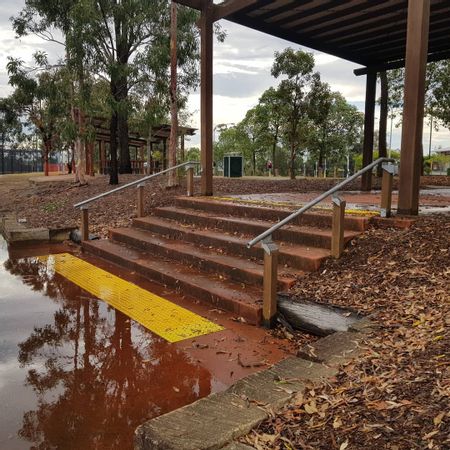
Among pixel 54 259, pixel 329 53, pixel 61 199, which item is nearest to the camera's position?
pixel 54 259

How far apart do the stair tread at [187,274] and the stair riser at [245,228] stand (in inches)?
35.4

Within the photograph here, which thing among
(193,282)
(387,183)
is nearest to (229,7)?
(387,183)

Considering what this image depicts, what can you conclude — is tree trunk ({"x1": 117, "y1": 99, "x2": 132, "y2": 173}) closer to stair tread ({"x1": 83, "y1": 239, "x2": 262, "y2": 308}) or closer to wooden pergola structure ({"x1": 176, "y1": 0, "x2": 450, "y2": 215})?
wooden pergola structure ({"x1": 176, "y1": 0, "x2": 450, "y2": 215})

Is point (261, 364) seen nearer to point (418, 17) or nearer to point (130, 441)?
point (130, 441)

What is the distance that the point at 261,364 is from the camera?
328 cm

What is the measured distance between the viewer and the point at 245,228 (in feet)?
19.2

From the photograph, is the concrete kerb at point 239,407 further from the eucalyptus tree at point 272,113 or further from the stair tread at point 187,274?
the eucalyptus tree at point 272,113

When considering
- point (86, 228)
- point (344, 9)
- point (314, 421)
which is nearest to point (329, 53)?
point (344, 9)

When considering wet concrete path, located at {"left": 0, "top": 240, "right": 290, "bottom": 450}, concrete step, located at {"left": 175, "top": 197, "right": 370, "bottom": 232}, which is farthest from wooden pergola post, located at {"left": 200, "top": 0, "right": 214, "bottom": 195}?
wet concrete path, located at {"left": 0, "top": 240, "right": 290, "bottom": 450}

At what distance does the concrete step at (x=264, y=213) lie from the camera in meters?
4.98

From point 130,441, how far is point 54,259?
506cm

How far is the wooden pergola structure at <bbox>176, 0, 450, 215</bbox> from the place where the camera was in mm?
4934

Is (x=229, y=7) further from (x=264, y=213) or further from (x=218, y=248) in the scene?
(x=218, y=248)

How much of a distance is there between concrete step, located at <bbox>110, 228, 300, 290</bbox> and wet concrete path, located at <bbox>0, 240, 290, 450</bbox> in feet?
1.84
